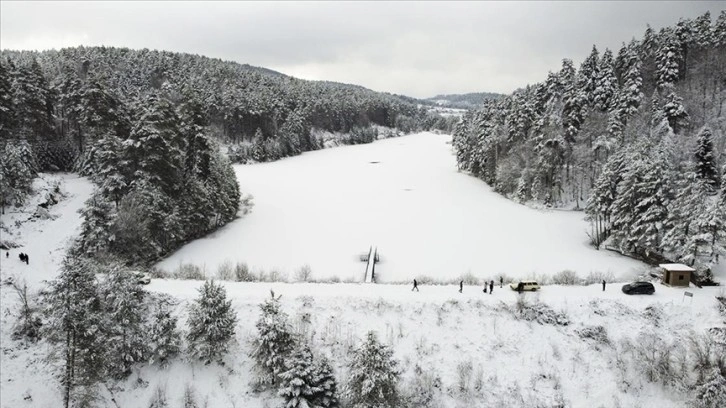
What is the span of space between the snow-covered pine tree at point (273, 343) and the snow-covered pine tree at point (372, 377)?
3.89 meters

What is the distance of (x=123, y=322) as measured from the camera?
2270 cm

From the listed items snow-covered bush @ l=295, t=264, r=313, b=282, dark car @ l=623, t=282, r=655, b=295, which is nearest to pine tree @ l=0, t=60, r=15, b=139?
snow-covered bush @ l=295, t=264, r=313, b=282

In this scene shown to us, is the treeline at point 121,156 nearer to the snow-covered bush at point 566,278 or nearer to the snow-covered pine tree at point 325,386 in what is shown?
the snow-covered pine tree at point 325,386

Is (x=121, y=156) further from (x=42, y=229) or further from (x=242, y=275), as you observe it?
(x=242, y=275)

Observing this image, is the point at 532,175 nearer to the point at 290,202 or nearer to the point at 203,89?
the point at 290,202

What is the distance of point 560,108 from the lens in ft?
224

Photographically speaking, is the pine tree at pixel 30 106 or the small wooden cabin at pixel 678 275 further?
the pine tree at pixel 30 106

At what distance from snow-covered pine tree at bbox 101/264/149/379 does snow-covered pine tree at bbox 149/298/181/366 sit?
51 cm

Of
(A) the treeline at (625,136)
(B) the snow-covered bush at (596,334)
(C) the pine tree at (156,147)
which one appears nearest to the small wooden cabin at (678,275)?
(A) the treeline at (625,136)

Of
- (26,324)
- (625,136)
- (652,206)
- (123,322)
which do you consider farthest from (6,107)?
(625,136)

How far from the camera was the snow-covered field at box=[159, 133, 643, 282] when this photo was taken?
1604 inches

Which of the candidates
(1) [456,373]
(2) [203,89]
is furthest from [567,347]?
(2) [203,89]

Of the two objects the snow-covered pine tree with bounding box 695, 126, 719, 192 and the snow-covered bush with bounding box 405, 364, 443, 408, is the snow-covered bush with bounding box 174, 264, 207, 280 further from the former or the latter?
the snow-covered pine tree with bounding box 695, 126, 719, 192

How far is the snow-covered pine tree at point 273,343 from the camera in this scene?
22.1 metres
